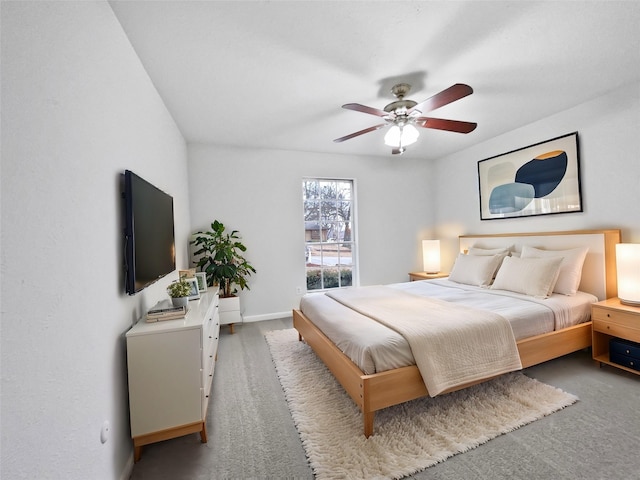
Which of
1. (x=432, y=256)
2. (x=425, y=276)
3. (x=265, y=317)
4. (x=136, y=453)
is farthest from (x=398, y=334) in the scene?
(x=432, y=256)

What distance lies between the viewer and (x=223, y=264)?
11.9 ft

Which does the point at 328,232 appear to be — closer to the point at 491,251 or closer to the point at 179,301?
A: the point at 491,251

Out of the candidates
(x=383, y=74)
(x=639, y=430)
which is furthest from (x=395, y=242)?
(x=639, y=430)

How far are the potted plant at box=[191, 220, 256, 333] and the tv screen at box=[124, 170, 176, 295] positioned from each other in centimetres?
112

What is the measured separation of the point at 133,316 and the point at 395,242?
4132 millimetres

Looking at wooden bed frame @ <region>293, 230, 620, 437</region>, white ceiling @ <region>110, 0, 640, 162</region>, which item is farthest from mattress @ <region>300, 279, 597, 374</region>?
white ceiling @ <region>110, 0, 640, 162</region>

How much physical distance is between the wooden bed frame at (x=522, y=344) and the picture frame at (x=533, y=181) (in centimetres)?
36

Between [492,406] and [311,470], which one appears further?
[492,406]

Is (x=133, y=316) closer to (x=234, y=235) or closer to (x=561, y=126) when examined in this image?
(x=234, y=235)

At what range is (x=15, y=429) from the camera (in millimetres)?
800

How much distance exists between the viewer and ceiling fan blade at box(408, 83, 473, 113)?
6.19 feet

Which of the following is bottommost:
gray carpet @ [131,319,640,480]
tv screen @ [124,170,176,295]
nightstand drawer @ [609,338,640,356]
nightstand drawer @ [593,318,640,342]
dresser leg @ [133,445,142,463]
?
gray carpet @ [131,319,640,480]

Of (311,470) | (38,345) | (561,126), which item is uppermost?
(561,126)

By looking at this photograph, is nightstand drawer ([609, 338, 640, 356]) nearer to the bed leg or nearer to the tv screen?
the bed leg
